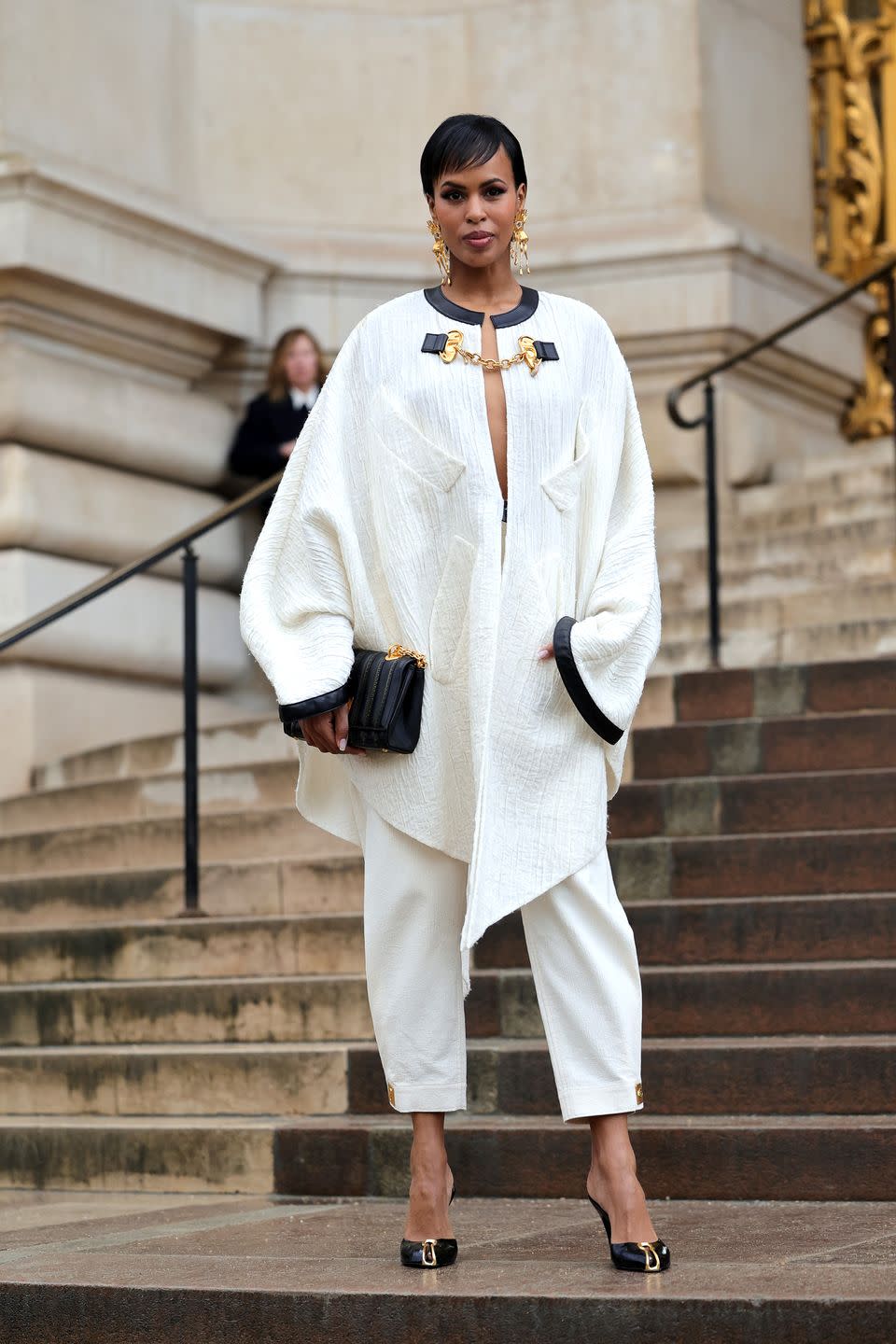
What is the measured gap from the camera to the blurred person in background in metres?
9.23

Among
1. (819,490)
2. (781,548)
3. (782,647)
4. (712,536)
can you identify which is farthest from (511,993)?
(819,490)

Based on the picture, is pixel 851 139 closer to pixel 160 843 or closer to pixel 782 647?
pixel 782 647

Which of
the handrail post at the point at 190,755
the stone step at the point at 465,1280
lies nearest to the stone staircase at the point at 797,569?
the handrail post at the point at 190,755

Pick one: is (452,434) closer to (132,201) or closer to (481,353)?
(481,353)

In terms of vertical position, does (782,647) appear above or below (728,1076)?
above

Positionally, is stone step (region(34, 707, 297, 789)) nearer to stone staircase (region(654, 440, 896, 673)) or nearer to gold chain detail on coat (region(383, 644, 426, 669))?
stone staircase (region(654, 440, 896, 673))

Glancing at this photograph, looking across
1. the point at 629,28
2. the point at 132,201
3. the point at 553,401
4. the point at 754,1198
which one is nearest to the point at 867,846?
the point at 754,1198

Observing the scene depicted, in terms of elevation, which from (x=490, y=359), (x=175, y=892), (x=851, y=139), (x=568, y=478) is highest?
(x=851, y=139)

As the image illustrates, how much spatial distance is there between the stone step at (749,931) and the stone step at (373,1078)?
339 millimetres

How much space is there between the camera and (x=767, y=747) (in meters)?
6.74

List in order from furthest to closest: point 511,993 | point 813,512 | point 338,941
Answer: point 813,512, point 338,941, point 511,993

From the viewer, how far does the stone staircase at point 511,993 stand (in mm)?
5156

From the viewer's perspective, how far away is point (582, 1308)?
3.77 metres

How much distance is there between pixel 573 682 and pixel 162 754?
14.7ft
